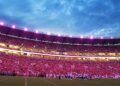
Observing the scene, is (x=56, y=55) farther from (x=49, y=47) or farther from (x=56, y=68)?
Result: (x=56, y=68)

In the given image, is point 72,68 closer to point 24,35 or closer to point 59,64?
point 59,64

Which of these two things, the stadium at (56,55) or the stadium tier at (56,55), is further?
the stadium tier at (56,55)

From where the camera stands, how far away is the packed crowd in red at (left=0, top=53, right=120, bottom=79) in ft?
170

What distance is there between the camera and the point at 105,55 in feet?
237

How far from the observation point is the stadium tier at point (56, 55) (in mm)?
55312

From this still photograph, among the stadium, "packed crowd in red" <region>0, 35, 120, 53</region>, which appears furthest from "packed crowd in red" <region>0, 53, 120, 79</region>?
"packed crowd in red" <region>0, 35, 120, 53</region>

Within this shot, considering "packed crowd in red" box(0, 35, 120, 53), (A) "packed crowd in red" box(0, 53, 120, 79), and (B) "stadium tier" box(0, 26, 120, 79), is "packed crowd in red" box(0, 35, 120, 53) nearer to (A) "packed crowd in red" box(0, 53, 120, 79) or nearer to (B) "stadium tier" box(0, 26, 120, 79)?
(B) "stadium tier" box(0, 26, 120, 79)

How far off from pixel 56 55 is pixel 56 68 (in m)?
8.48

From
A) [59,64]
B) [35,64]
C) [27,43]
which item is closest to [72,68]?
[59,64]

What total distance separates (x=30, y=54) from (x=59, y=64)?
9.10 meters

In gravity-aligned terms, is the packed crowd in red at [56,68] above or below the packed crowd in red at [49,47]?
below

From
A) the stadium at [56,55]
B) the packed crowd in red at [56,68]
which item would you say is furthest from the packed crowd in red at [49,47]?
the packed crowd in red at [56,68]

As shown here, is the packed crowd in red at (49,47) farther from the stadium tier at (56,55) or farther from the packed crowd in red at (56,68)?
the packed crowd in red at (56,68)

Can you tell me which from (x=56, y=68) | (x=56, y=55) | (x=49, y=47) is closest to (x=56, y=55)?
(x=56, y=55)
